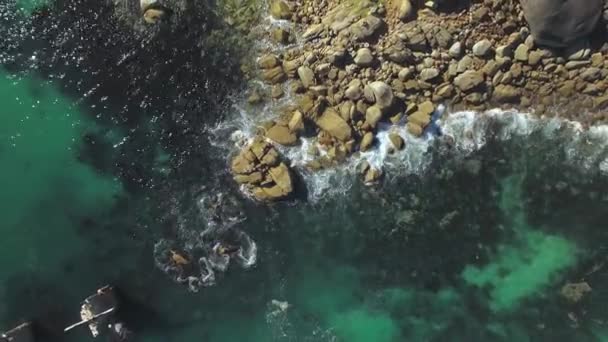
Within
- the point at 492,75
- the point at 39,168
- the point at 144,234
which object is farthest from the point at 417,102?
the point at 39,168

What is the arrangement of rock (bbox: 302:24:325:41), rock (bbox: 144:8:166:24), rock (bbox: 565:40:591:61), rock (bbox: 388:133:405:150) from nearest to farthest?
rock (bbox: 565:40:591:61) < rock (bbox: 388:133:405:150) < rock (bbox: 302:24:325:41) < rock (bbox: 144:8:166:24)

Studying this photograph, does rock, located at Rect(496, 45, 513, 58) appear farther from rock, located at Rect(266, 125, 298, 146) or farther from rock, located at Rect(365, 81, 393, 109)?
rock, located at Rect(266, 125, 298, 146)

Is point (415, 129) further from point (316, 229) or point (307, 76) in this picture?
point (316, 229)

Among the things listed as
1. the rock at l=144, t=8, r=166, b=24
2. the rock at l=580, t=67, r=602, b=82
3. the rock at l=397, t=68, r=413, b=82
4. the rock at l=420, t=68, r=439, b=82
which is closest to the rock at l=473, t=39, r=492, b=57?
the rock at l=420, t=68, r=439, b=82

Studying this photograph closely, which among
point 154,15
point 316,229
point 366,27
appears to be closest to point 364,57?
point 366,27

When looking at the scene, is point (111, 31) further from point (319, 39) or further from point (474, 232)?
point (474, 232)
